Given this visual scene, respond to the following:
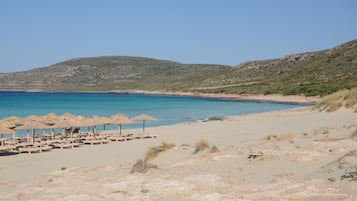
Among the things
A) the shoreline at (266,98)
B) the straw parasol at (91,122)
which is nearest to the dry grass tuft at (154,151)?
the straw parasol at (91,122)

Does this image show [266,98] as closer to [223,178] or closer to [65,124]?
[65,124]

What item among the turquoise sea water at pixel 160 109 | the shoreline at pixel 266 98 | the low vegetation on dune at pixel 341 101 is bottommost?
the turquoise sea water at pixel 160 109

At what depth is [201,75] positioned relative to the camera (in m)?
137

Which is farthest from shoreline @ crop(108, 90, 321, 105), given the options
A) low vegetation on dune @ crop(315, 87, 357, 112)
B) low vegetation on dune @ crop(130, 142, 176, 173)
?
low vegetation on dune @ crop(130, 142, 176, 173)

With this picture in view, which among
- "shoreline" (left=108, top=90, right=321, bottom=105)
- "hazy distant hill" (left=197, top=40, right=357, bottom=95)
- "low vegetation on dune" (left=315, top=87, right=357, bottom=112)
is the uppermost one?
"hazy distant hill" (left=197, top=40, right=357, bottom=95)

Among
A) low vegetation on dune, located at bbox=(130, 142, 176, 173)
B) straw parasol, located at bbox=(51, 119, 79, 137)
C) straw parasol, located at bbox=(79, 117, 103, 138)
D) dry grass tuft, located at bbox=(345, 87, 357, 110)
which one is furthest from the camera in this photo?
dry grass tuft, located at bbox=(345, 87, 357, 110)

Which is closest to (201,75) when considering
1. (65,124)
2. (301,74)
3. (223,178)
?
(301,74)

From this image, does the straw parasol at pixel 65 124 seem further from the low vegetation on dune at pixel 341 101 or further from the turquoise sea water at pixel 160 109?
the low vegetation on dune at pixel 341 101

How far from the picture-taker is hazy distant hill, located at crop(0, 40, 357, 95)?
83.1 meters

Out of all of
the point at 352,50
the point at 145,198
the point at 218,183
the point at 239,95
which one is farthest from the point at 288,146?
the point at 352,50

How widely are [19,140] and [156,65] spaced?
494 feet

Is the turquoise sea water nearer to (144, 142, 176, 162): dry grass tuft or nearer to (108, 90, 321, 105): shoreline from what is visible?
(108, 90, 321, 105): shoreline

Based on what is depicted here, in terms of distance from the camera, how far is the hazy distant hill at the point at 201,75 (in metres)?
83.1

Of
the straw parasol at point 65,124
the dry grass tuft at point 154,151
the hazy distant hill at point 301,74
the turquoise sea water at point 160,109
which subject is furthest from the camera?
the hazy distant hill at point 301,74
